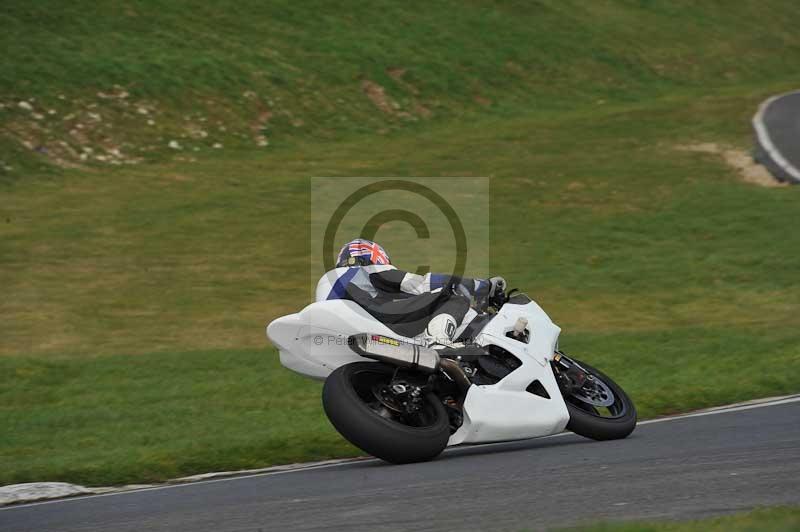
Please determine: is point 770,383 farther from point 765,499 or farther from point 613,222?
point 613,222

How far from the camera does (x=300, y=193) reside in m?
24.4

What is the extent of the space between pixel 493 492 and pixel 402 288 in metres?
2.31

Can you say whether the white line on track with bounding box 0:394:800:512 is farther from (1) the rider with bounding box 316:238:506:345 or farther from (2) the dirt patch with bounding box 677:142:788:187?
(2) the dirt patch with bounding box 677:142:788:187

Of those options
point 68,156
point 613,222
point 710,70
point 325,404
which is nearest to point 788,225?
point 613,222

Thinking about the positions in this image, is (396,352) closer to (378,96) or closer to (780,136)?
(780,136)

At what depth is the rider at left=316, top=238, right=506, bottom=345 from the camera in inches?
325

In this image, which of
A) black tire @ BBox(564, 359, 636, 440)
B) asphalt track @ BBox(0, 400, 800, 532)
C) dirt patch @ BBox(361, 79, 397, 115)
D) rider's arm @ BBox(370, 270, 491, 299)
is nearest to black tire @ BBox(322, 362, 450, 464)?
asphalt track @ BBox(0, 400, 800, 532)

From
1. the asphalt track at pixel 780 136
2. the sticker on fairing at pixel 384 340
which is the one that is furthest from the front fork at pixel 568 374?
the asphalt track at pixel 780 136

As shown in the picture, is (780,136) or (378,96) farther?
(378,96)

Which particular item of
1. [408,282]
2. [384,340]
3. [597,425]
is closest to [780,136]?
[597,425]

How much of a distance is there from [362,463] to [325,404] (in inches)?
41.9

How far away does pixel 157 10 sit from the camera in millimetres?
35031

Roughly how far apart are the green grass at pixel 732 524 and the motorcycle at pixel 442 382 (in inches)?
97.8

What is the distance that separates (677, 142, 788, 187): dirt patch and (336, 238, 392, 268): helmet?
16.5 metres
